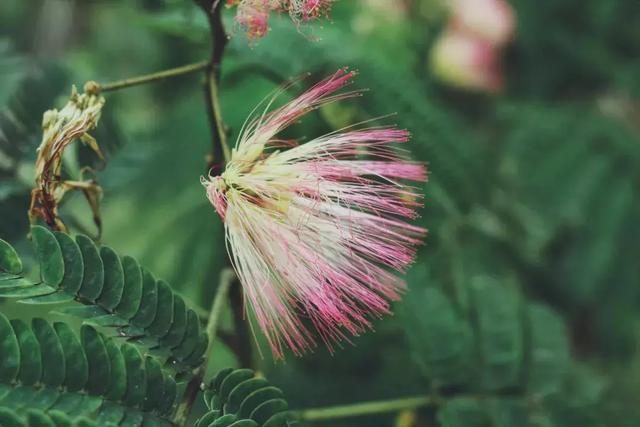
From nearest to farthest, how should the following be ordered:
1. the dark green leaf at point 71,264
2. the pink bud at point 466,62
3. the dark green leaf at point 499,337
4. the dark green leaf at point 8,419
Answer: the dark green leaf at point 8,419 → the dark green leaf at point 71,264 → the dark green leaf at point 499,337 → the pink bud at point 466,62

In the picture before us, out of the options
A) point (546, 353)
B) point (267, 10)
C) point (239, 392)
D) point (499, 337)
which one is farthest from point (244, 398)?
point (546, 353)

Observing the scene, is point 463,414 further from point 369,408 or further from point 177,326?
point 177,326

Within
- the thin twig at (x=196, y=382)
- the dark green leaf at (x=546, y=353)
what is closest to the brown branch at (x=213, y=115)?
the thin twig at (x=196, y=382)

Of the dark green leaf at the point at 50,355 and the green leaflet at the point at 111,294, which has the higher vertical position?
the green leaflet at the point at 111,294

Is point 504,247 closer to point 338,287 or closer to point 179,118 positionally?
point 179,118

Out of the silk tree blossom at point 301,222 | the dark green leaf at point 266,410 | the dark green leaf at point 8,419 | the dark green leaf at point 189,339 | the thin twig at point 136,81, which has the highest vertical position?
the thin twig at point 136,81

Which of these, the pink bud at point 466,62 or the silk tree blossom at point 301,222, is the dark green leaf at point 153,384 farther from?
the pink bud at point 466,62

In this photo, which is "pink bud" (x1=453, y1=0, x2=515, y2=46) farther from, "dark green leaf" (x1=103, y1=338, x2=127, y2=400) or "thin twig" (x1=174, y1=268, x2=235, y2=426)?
"dark green leaf" (x1=103, y1=338, x2=127, y2=400)
